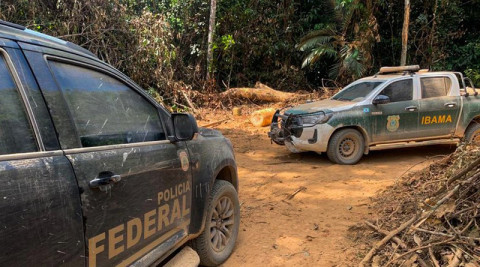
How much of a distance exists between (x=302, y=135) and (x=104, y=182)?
225 inches

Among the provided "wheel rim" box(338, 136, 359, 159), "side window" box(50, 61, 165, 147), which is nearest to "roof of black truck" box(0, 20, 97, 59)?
"side window" box(50, 61, 165, 147)

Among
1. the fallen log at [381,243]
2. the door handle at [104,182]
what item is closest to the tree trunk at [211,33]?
the fallen log at [381,243]

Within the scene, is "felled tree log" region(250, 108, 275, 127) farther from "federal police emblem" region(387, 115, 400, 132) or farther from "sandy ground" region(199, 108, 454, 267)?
"federal police emblem" region(387, 115, 400, 132)

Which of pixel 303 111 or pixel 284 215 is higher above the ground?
pixel 303 111

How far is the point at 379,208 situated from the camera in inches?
197

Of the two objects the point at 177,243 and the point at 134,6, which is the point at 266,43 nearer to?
the point at 134,6

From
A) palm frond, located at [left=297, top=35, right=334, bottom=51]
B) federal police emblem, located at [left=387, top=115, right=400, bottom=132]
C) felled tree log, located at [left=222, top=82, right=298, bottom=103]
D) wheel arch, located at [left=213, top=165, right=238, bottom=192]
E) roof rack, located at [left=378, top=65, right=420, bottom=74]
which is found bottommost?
wheel arch, located at [left=213, top=165, right=238, bottom=192]

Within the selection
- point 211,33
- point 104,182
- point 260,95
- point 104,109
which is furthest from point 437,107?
point 211,33

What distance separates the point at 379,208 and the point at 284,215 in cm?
126

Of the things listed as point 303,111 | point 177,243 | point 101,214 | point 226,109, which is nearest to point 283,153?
point 303,111

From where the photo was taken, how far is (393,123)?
754cm

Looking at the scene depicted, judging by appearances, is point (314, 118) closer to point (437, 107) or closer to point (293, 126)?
point (293, 126)

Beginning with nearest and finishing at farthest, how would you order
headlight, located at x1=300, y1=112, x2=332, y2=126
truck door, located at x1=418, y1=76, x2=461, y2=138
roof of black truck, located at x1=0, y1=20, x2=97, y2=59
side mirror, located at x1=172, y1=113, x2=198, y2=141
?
roof of black truck, located at x1=0, y1=20, x2=97, y2=59 < side mirror, located at x1=172, y1=113, x2=198, y2=141 < headlight, located at x1=300, y1=112, x2=332, y2=126 < truck door, located at x1=418, y1=76, x2=461, y2=138

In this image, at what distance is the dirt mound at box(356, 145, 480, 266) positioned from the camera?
3051 millimetres
